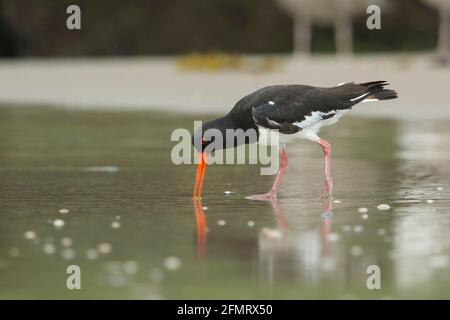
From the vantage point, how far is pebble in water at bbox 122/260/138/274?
8.28m

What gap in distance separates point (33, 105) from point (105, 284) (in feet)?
76.3

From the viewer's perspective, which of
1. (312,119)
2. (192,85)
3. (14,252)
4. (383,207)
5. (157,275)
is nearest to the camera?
(157,275)

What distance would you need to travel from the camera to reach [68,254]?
8930 mm

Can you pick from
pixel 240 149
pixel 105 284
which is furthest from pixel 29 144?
pixel 105 284

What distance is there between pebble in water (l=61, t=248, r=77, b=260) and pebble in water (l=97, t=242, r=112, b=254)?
8.1 inches

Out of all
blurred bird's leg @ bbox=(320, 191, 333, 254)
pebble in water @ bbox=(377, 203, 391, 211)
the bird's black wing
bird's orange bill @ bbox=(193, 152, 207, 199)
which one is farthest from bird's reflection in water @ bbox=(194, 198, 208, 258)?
pebble in water @ bbox=(377, 203, 391, 211)

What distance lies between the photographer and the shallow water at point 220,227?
311 inches

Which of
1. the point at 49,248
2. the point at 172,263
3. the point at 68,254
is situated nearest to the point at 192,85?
the point at 49,248

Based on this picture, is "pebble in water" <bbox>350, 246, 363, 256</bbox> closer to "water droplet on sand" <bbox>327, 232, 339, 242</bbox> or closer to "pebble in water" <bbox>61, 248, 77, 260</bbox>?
"water droplet on sand" <bbox>327, 232, 339, 242</bbox>

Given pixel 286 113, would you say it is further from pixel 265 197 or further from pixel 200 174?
pixel 200 174

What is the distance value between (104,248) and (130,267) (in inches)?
29.8

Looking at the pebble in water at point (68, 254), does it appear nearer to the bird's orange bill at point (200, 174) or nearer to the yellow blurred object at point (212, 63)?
the bird's orange bill at point (200, 174)

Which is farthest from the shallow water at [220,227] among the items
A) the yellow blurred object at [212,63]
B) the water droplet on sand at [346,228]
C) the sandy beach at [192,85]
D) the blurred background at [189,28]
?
the blurred background at [189,28]
